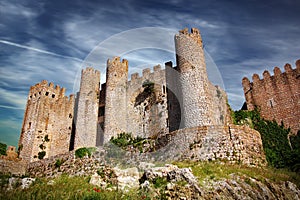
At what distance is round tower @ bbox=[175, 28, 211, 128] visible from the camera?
19.2 meters

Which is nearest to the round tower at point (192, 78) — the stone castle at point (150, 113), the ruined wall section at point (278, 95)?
the stone castle at point (150, 113)

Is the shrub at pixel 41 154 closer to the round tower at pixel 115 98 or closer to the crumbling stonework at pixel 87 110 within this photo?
the crumbling stonework at pixel 87 110

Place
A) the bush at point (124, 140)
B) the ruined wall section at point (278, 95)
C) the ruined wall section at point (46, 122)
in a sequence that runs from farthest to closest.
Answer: the ruined wall section at point (46, 122) → the ruined wall section at point (278, 95) → the bush at point (124, 140)

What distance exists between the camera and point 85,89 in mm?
29062

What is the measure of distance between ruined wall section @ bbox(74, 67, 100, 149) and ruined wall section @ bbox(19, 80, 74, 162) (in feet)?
14.7

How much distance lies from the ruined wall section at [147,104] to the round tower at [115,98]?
0.73 metres

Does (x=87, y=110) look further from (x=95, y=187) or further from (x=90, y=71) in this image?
(x=95, y=187)

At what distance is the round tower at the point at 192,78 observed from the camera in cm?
1919

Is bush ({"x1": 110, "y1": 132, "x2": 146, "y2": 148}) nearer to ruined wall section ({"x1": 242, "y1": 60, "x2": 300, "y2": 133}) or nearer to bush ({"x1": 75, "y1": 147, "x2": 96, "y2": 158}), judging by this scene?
bush ({"x1": 75, "y1": 147, "x2": 96, "y2": 158})

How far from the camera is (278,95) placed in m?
23.3

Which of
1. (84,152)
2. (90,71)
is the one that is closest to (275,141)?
(84,152)

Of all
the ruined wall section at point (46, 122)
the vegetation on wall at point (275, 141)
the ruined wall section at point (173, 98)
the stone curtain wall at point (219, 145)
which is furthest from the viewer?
the ruined wall section at point (46, 122)

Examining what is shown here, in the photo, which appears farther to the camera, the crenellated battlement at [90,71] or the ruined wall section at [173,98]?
the crenellated battlement at [90,71]

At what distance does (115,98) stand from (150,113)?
13.7ft
